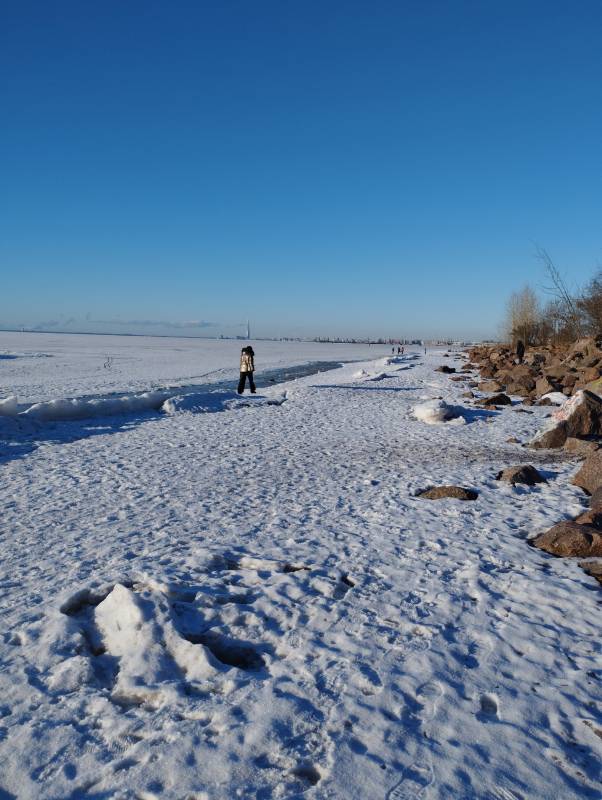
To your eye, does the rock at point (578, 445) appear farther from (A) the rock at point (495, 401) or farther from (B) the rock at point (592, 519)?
(A) the rock at point (495, 401)

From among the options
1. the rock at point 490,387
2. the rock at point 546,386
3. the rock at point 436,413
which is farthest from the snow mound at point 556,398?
the rock at point 436,413

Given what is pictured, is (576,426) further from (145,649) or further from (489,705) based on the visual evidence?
(145,649)

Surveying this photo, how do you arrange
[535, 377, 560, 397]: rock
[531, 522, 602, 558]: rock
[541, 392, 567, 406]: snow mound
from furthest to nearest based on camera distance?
[535, 377, 560, 397]: rock < [541, 392, 567, 406]: snow mound < [531, 522, 602, 558]: rock

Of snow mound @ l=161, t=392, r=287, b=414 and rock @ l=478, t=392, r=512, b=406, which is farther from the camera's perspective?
rock @ l=478, t=392, r=512, b=406

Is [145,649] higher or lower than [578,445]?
lower

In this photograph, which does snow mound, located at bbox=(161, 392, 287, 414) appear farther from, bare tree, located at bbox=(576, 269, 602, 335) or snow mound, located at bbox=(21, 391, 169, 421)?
bare tree, located at bbox=(576, 269, 602, 335)

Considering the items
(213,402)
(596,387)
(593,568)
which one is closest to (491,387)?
(596,387)

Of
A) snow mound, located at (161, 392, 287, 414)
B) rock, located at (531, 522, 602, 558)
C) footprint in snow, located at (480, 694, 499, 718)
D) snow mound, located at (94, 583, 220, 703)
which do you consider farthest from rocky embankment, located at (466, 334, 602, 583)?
snow mound, located at (161, 392, 287, 414)

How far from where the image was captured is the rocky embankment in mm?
5289

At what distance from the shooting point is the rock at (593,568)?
4.78 metres

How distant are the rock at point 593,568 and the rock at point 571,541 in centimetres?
20

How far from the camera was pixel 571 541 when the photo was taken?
5301 millimetres

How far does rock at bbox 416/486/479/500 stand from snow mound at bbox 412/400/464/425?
6.51 m

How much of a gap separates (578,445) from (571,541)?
5.41 m
